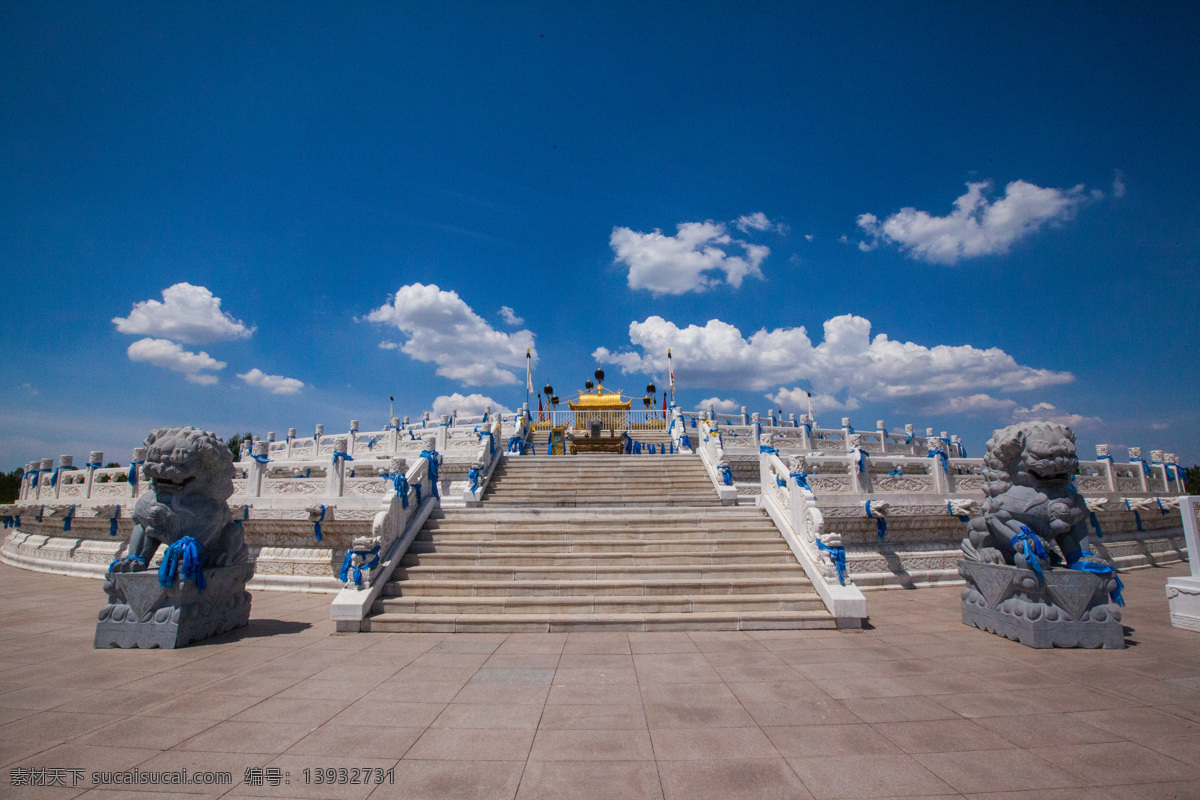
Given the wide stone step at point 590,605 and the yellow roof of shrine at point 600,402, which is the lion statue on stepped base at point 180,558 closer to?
the wide stone step at point 590,605

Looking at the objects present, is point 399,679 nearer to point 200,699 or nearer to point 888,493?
point 200,699

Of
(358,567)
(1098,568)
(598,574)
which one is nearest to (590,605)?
(598,574)

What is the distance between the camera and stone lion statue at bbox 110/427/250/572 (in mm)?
6305

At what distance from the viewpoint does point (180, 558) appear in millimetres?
6031

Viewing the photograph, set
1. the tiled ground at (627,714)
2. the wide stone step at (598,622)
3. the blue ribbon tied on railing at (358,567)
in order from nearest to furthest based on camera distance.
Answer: the tiled ground at (627,714) → the wide stone step at (598,622) → the blue ribbon tied on railing at (358,567)

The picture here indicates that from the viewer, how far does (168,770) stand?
333cm

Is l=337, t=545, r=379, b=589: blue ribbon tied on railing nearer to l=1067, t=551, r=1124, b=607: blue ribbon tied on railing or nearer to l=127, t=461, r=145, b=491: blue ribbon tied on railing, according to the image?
l=127, t=461, r=145, b=491: blue ribbon tied on railing

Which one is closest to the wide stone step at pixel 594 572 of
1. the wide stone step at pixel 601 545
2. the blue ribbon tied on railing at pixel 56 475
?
the wide stone step at pixel 601 545

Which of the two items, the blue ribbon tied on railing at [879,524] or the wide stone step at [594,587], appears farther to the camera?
the blue ribbon tied on railing at [879,524]

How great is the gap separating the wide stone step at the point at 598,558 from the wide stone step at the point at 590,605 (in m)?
0.98

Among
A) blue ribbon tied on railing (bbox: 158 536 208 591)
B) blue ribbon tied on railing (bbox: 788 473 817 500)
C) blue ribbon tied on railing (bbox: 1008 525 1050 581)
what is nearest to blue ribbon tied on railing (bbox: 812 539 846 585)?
blue ribbon tied on railing (bbox: 788 473 817 500)

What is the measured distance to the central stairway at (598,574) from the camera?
22.6 feet

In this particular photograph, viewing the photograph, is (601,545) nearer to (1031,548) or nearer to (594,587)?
(594,587)

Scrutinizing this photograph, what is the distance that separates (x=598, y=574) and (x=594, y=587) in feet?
1.30
